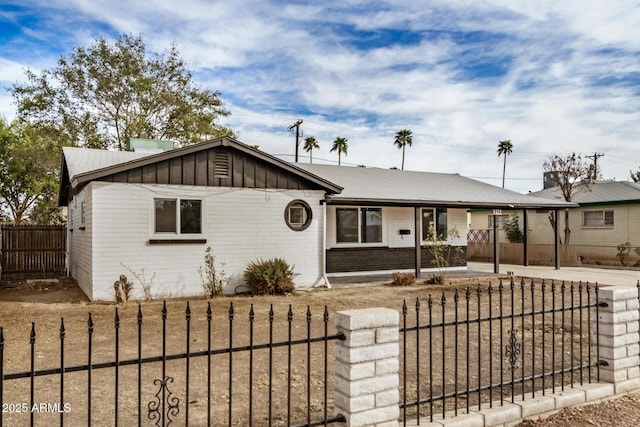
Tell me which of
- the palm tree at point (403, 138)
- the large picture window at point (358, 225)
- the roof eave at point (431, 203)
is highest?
the palm tree at point (403, 138)

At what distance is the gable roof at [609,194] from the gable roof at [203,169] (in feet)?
56.1

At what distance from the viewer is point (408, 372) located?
567cm

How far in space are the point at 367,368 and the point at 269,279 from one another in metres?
8.45

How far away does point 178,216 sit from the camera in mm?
11789

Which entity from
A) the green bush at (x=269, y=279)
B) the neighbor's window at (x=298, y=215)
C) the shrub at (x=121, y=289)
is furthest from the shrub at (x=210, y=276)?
the neighbor's window at (x=298, y=215)

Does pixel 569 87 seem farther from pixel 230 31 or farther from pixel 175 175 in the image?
pixel 175 175

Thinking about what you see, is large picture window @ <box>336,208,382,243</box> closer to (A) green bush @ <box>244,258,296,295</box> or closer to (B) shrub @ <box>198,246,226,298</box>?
(A) green bush @ <box>244,258,296,295</box>

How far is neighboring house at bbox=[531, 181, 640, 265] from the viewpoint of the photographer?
22391mm

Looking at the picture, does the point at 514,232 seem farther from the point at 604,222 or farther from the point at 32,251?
the point at 32,251

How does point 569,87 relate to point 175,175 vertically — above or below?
above

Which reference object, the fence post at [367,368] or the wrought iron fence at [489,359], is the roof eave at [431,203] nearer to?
the wrought iron fence at [489,359]

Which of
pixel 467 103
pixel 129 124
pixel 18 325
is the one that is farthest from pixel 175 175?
pixel 129 124

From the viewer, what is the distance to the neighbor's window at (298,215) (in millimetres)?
13291

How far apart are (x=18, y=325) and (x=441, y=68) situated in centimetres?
1386
